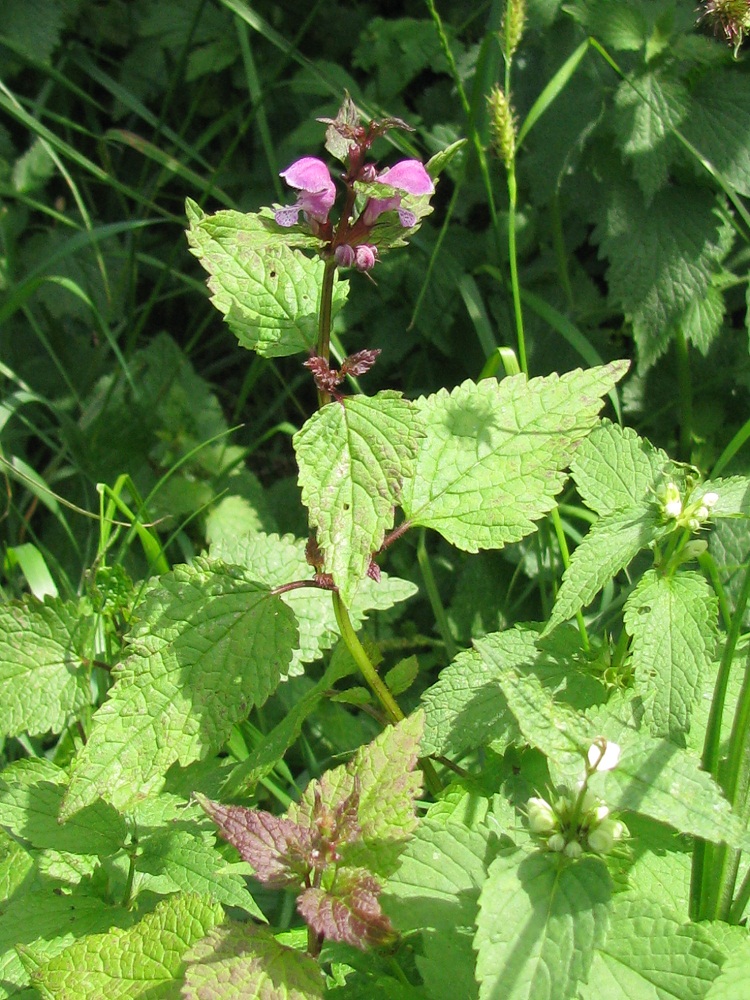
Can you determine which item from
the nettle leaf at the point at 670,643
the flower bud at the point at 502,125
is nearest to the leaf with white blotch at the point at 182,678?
the nettle leaf at the point at 670,643

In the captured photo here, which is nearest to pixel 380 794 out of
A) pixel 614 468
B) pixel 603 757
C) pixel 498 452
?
pixel 603 757

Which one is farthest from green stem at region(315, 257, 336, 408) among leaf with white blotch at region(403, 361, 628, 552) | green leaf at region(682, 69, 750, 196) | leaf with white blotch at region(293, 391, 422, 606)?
green leaf at region(682, 69, 750, 196)

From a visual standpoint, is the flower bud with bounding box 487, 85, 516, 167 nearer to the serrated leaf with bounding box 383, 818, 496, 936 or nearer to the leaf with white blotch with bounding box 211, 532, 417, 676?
the leaf with white blotch with bounding box 211, 532, 417, 676

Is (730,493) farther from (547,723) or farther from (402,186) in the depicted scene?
(402,186)

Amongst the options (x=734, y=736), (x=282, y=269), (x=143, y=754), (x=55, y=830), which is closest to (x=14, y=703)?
(x=55, y=830)

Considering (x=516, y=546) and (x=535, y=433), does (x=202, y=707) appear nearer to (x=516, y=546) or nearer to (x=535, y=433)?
(x=535, y=433)

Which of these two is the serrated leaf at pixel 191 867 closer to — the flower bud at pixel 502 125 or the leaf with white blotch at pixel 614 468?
the leaf with white blotch at pixel 614 468
